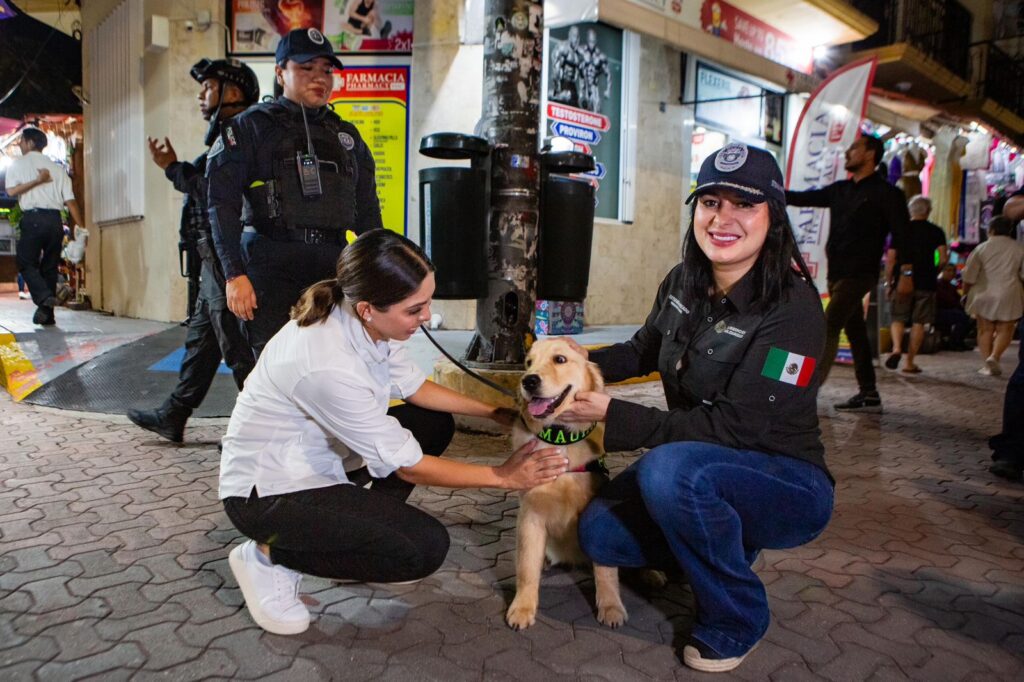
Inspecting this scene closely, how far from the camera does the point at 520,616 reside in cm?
237

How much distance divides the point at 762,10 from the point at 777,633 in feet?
38.7

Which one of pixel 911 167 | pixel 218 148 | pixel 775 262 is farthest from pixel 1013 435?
pixel 911 167

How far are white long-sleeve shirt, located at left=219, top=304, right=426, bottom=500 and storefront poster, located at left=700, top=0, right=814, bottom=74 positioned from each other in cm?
996

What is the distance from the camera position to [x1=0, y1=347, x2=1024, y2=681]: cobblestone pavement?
6.97 feet

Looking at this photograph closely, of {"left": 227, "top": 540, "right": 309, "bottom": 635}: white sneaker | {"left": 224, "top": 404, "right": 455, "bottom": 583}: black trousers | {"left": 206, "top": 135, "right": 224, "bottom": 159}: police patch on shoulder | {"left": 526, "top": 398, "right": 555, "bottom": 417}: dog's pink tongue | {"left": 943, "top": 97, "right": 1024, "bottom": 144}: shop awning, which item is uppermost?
{"left": 943, "top": 97, "right": 1024, "bottom": 144}: shop awning

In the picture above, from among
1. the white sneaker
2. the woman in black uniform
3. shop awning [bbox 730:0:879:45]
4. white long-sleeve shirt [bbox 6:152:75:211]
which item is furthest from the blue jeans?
shop awning [bbox 730:0:879:45]

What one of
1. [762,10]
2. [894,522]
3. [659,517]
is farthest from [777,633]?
[762,10]

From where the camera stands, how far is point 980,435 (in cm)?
558

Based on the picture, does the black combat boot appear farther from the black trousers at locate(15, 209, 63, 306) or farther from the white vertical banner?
the white vertical banner

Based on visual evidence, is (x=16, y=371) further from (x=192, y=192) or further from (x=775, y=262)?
(x=775, y=262)

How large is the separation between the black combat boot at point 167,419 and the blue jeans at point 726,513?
10.8 feet

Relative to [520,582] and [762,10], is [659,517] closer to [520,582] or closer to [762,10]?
[520,582]

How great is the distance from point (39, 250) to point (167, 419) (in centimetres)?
604

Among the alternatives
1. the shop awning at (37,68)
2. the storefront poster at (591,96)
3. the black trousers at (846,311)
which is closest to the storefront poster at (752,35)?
the storefront poster at (591,96)
